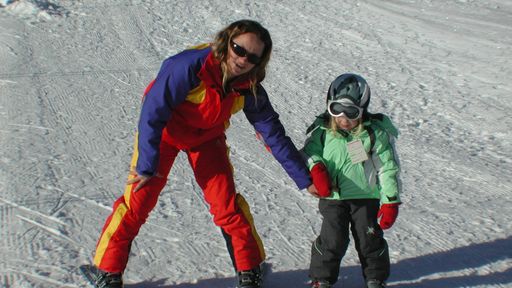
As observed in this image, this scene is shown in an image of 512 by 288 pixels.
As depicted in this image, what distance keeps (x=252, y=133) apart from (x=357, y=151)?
3046 millimetres

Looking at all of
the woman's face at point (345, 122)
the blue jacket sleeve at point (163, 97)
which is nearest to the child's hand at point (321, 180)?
the woman's face at point (345, 122)

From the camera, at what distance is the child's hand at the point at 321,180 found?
13.0 ft

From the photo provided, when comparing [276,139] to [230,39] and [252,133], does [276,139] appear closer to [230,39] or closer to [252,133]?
[230,39]

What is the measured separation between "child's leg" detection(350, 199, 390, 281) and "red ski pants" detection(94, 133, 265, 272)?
0.53 metres

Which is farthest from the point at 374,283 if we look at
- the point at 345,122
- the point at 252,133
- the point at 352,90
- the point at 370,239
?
the point at 252,133

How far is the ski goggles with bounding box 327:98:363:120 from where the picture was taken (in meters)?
3.88

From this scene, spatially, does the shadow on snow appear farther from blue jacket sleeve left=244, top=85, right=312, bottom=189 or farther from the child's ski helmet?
the child's ski helmet

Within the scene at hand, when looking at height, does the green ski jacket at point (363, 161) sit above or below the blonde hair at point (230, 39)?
below

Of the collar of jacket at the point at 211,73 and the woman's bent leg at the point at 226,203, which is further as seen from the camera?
the woman's bent leg at the point at 226,203

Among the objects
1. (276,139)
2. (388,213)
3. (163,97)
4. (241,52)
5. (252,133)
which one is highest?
(241,52)

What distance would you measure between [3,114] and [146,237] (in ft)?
8.83

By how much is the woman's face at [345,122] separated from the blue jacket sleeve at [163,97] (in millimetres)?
766

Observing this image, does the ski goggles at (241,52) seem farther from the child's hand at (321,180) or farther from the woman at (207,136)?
the child's hand at (321,180)

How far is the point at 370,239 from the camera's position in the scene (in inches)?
159
